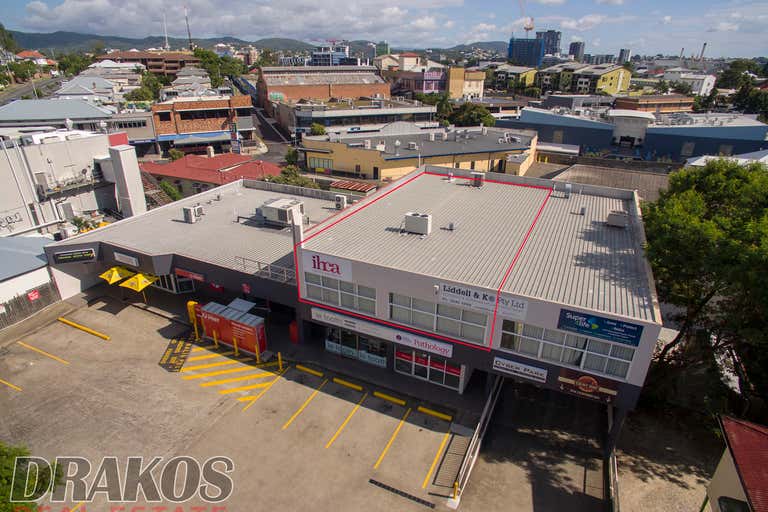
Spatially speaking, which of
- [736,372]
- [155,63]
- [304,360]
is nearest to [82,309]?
[304,360]

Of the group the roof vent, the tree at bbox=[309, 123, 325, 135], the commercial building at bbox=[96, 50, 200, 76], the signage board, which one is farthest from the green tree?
the commercial building at bbox=[96, 50, 200, 76]

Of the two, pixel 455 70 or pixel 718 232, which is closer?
pixel 718 232

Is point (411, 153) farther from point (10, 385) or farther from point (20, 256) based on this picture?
point (10, 385)

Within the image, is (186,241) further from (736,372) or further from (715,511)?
(736,372)

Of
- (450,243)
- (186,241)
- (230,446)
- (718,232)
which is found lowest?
(230,446)

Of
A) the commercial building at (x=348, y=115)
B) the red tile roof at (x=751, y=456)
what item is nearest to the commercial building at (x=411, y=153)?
the commercial building at (x=348, y=115)

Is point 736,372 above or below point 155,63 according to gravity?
below
